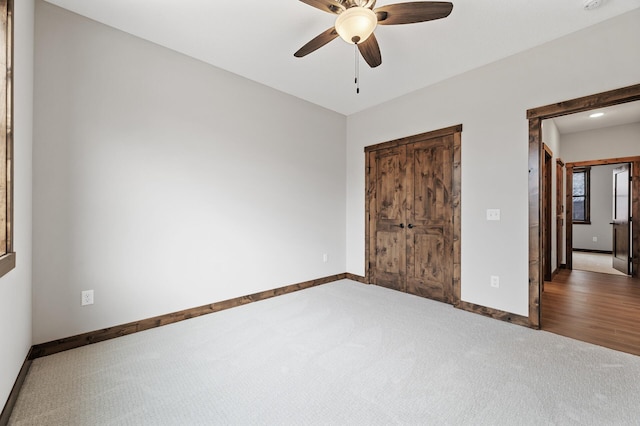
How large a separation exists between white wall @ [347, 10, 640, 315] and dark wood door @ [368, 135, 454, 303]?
0.23 meters

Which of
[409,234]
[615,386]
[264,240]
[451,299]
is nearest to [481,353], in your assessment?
[615,386]

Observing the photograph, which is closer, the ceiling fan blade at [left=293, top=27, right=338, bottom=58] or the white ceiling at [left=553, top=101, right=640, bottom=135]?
the ceiling fan blade at [left=293, top=27, right=338, bottom=58]

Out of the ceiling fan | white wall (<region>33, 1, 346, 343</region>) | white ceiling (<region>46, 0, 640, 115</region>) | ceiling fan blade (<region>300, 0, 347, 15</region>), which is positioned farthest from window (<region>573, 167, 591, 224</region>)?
ceiling fan blade (<region>300, 0, 347, 15</region>)

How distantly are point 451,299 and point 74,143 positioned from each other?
4017mm

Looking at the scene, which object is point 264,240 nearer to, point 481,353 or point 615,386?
point 481,353

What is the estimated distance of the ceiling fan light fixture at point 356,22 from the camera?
1744 millimetres

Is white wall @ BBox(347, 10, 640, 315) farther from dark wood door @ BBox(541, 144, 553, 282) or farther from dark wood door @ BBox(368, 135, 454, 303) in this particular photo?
dark wood door @ BBox(541, 144, 553, 282)

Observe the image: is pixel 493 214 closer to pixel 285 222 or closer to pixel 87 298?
pixel 285 222

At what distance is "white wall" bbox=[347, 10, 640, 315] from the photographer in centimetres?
233

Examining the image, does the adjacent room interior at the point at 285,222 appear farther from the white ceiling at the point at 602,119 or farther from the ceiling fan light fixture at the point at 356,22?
the white ceiling at the point at 602,119

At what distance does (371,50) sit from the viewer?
7.13 feet

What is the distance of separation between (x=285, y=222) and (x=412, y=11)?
8.59ft

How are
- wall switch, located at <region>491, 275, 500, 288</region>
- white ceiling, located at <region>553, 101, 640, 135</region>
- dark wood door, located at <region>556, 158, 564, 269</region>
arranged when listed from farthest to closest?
dark wood door, located at <region>556, 158, 564, 269</region>, white ceiling, located at <region>553, 101, 640, 135</region>, wall switch, located at <region>491, 275, 500, 288</region>

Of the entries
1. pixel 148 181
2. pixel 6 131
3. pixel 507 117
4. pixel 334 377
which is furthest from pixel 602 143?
pixel 6 131
